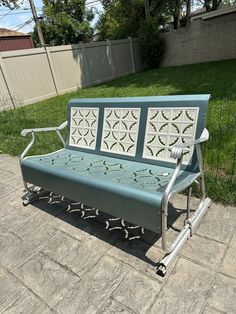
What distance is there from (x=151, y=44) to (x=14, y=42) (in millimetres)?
11790

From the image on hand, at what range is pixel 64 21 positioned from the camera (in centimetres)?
1841

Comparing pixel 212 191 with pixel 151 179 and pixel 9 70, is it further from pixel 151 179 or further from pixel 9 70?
pixel 9 70

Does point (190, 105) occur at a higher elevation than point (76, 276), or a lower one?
higher

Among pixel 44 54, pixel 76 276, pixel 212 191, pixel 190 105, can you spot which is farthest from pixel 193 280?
pixel 44 54

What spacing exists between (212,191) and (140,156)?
2.66 ft

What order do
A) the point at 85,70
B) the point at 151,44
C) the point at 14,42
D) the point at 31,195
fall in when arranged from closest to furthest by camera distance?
the point at 31,195, the point at 85,70, the point at 151,44, the point at 14,42

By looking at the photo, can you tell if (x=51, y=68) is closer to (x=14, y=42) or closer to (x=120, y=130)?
(x=120, y=130)

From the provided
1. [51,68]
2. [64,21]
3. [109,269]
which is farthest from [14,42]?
[109,269]

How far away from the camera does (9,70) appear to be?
8672 mm

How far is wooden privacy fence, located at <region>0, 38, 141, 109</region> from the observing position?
8773mm

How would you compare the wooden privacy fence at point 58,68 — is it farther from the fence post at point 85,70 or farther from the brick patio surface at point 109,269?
the brick patio surface at point 109,269

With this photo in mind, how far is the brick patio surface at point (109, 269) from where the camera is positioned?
1.64 metres

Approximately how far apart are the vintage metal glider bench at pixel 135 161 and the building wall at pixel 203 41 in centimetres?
1125

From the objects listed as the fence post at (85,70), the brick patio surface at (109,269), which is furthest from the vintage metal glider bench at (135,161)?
the fence post at (85,70)
